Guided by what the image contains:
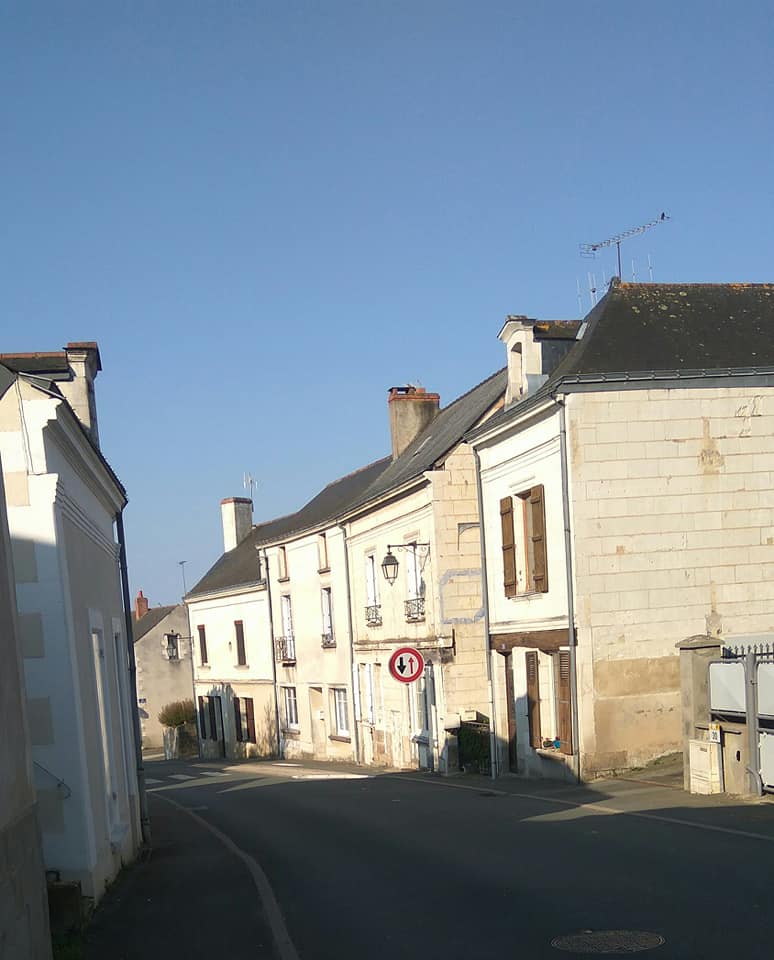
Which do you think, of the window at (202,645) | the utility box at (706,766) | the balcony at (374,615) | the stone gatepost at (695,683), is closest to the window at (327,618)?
the balcony at (374,615)

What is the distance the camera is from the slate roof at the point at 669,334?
19.0 meters

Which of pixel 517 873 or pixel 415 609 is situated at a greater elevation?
pixel 415 609

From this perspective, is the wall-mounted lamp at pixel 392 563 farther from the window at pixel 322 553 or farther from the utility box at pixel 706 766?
the utility box at pixel 706 766

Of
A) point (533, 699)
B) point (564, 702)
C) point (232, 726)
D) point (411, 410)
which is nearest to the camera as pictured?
point (564, 702)

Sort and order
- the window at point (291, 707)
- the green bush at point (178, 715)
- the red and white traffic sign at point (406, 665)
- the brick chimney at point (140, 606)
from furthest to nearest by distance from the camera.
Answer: the brick chimney at point (140, 606), the green bush at point (178, 715), the window at point (291, 707), the red and white traffic sign at point (406, 665)

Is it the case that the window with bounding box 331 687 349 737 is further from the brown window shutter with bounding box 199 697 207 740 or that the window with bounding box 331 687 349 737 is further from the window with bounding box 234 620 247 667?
the brown window shutter with bounding box 199 697 207 740

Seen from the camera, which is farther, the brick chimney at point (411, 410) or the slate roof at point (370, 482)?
the brick chimney at point (411, 410)

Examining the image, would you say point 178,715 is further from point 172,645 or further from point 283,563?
point 283,563

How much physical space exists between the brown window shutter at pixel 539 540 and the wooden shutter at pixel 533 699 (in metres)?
1.51

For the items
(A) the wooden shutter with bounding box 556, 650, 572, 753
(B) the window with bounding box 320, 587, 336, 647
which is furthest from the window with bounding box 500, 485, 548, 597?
(B) the window with bounding box 320, 587, 336, 647

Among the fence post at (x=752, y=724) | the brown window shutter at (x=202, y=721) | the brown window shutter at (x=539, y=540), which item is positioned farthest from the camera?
the brown window shutter at (x=202, y=721)

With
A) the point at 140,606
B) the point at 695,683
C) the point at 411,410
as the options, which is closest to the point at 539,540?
the point at 695,683

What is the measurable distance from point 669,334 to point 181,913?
44.0 feet

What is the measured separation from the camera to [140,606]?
216 ft
